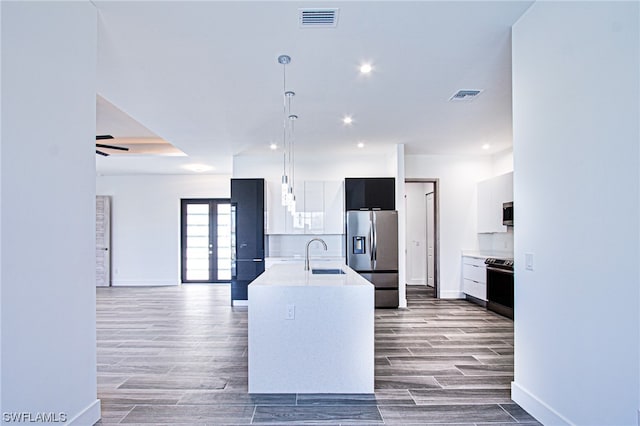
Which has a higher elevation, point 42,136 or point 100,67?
point 100,67

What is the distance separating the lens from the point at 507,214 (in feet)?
18.4

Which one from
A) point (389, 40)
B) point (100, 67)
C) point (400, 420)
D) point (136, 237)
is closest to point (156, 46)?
point (100, 67)

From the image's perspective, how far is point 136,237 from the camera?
8.65 meters

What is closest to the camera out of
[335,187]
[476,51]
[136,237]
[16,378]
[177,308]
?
[16,378]

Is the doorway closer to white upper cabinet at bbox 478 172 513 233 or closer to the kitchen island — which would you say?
white upper cabinet at bbox 478 172 513 233

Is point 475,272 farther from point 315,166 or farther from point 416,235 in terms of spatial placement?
point 315,166

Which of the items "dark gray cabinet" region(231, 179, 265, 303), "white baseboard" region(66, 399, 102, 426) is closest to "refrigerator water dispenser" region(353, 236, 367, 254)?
"dark gray cabinet" region(231, 179, 265, 303)

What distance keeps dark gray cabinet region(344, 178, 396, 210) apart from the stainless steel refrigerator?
21 centimetres

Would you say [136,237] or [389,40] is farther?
[136,237]

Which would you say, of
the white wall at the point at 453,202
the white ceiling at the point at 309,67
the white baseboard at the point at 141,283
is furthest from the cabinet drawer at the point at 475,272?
the white baseboard at the point at 141,283

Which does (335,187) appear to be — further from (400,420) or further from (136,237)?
(136,237)

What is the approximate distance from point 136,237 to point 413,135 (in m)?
6.77

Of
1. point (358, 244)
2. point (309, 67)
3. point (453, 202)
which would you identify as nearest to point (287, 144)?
point (358, 244)

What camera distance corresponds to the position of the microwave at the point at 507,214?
5508mm
